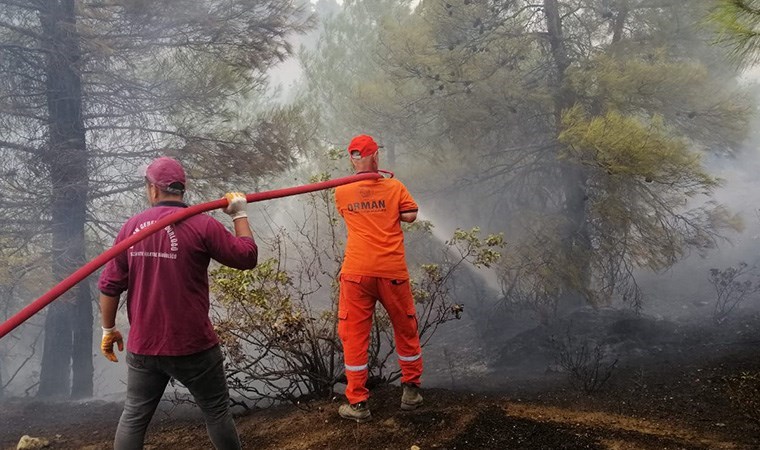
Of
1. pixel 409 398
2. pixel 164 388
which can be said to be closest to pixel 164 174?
pixel 164 388

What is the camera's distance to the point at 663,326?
9016 millimetres

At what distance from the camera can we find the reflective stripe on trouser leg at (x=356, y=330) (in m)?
3.52

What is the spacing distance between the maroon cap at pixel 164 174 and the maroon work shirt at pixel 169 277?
0.40 feet

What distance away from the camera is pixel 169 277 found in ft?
8.10

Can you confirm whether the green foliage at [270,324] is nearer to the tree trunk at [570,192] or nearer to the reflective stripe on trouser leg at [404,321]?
the reflective stripe on trouser leg at [404,321]

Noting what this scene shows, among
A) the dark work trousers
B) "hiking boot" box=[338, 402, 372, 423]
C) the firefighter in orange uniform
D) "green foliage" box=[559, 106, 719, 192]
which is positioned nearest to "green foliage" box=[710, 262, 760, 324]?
"green foliage" box=[559, 106, 719, 192]

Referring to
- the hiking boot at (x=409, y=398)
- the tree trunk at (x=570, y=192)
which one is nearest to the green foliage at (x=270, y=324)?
the hiking boot at (x=409, y=398)

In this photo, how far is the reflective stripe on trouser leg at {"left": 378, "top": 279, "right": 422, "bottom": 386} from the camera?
3.51 m

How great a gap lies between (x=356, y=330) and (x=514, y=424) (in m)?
1.27

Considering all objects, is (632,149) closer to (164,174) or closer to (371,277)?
(371,277)

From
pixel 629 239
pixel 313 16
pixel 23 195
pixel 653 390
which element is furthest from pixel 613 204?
pixel 23 195

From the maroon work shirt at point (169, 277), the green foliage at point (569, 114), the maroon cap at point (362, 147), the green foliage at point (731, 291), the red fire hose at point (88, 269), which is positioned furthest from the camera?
the green foliage at point (731, 291)

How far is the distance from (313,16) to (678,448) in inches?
327

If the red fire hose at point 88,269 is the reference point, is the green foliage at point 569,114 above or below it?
above
